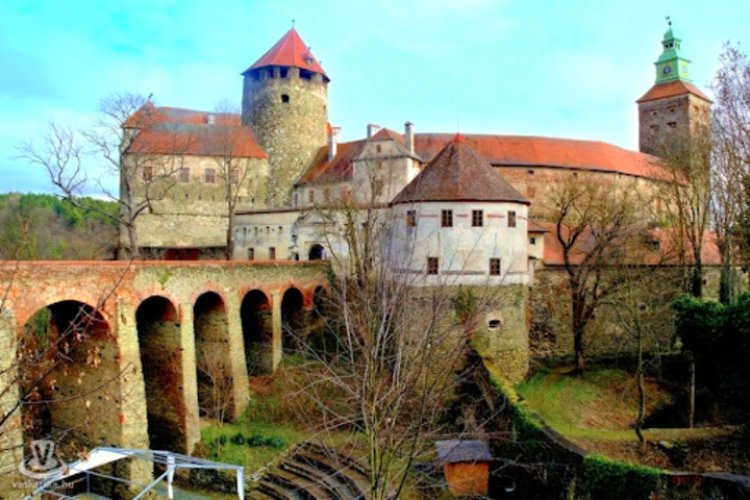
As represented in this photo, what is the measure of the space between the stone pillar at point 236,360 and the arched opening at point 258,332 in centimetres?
236

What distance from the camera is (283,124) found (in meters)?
40.6

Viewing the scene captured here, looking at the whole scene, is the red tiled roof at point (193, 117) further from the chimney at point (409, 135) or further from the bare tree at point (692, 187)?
the bare tree at point (692, 187)

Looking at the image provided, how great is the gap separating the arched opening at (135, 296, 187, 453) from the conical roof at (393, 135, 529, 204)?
10107 mm

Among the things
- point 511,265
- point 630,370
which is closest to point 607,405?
point 630,370

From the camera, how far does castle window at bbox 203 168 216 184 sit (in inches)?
1564

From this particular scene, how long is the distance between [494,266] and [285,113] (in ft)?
75.2

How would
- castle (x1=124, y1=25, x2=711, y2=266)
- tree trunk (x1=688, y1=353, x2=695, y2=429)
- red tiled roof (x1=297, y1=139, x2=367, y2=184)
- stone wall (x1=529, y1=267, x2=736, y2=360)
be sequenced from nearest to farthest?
1. tree trunk (x1=688, y1=353, x2=695, y2=429)
2. stone wall (x1=529, y1=267, x2=736, y2=360)
3. castle (x1=124, y1=25, x2=711, y2=266)
4. red tiled roof (x1=297, y1=139, x2=367, y2=184)

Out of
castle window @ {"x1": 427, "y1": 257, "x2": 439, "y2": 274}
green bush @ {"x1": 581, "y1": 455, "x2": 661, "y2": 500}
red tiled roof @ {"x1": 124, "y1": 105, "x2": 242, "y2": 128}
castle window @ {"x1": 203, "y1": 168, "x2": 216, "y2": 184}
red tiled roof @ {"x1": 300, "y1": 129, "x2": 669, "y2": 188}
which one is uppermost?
red tiled roof @ {"x1": 124, "y1": 105, "x2": 242, "y2": 128}

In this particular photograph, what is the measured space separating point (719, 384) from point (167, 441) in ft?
58.2

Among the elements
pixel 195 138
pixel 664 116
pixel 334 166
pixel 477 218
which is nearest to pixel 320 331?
pixel 477 218

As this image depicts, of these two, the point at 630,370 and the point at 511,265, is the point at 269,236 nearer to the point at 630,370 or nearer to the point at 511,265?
the point at 511,265

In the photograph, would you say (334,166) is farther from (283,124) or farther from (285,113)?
(285,113)

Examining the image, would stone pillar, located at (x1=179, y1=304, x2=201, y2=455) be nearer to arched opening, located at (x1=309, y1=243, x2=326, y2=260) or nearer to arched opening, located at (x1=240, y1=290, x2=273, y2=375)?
arched opening, located at (x1=240, y1=290, x2=273, y2=375)

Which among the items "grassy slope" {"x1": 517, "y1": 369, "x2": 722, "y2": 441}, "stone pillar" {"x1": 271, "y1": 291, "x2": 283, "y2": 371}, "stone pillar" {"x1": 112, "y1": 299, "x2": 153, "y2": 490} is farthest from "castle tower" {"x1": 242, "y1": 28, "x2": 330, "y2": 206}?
"stone pillar" {"x1": 112, "y1": 299, "x2": 153, "y2": 490}
